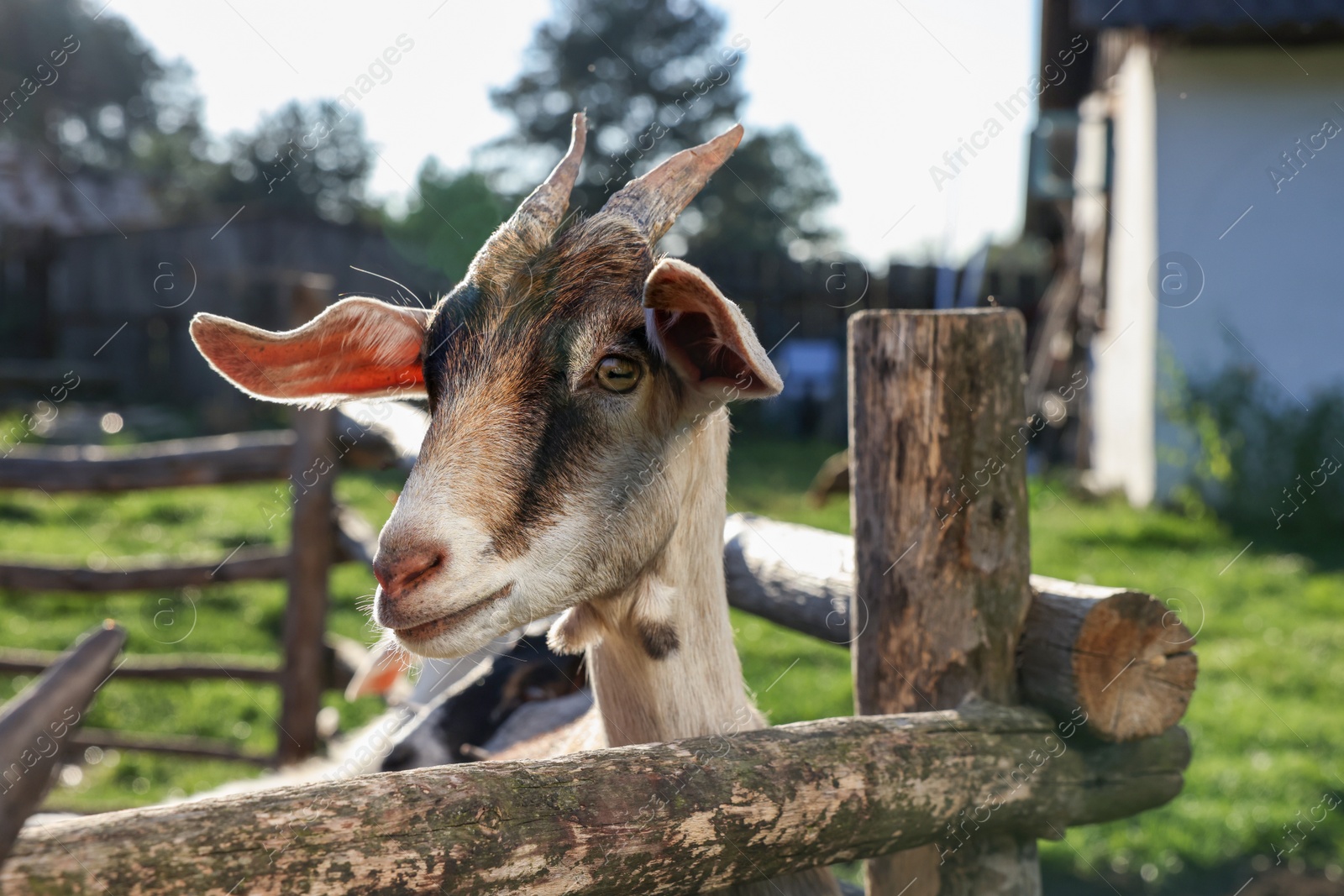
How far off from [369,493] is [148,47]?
26.0 m

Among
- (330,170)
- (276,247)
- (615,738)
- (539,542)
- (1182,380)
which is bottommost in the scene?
(615,738)

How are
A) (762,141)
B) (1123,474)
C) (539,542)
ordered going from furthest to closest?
(762,141) → (1123,474) → (539,542)

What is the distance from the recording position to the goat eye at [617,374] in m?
1.77

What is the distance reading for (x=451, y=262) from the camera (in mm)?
4438

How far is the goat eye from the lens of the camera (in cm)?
177

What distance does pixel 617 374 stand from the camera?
1.78 m

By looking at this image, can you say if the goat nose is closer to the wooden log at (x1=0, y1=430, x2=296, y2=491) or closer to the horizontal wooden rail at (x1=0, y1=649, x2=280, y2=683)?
the wooden log at (x1=0, y1=430, x2=296, y2=491)

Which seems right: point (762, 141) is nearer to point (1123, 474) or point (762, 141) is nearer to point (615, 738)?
point (1123, 474)

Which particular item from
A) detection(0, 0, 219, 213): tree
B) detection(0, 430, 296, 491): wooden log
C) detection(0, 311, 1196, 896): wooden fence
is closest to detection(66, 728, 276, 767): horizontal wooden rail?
detection(0, 430, 296, 491): wooden log

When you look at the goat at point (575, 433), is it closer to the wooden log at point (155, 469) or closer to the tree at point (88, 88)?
the wooden log at point (155, 469)

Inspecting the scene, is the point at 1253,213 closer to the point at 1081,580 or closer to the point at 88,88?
the point at 1081,580

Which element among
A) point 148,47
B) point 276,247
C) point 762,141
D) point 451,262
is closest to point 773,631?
point 451,262

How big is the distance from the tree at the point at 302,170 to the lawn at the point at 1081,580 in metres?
11.8

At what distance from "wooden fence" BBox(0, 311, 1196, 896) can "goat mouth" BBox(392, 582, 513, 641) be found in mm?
268
